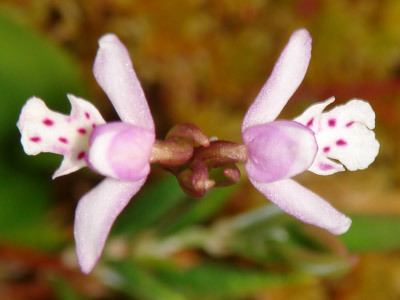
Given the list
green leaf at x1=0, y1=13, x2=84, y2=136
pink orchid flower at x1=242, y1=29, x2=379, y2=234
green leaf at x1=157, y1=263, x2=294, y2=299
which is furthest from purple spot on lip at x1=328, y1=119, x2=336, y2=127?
green leaf at x1=0, y1=13, x2=84, y2=136

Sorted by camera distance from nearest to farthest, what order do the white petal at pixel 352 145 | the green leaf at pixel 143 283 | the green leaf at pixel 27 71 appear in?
1. the white petal at pixel 352 145
2. the green leaf at pixel 143 283
3. the green leaf at pixel 27 71

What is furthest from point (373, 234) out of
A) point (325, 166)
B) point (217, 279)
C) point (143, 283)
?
point (325, 166)

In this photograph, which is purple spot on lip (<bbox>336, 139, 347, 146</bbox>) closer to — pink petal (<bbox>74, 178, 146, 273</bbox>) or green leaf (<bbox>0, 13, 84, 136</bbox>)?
pink petal (<bbox>74, 178, 146, 273</bbox>)

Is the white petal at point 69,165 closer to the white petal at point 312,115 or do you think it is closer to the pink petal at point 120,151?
the pink petal at point 120,151

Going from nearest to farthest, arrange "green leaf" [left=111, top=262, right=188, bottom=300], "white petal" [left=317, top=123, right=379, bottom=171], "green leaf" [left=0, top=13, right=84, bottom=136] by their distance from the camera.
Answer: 1. "white petal" [left=317, top=123, right=379, bottom=171]
2. "green leaf" [left=111, top=262, right=188, bottom=300]
3. "green leaf" [left=0, top=13, right=84, bottom=136]

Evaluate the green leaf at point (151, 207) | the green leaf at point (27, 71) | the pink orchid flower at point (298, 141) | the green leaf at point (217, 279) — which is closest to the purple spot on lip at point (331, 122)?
the pink orchid flower at point (298, 141)

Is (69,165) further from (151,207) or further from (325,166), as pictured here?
(151,207)
